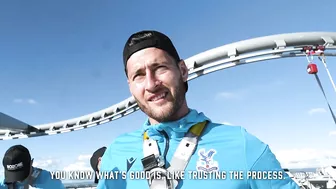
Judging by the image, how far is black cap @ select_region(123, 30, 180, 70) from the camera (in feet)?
8.54

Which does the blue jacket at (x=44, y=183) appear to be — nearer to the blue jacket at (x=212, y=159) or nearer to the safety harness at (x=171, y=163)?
the blue jacket at (x=212, y=159)

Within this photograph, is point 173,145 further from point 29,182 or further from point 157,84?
point 29,182

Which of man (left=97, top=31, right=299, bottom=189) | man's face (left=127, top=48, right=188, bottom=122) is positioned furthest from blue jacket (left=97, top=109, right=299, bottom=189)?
man's face (left=127, top=48, right=188, bottom=122)

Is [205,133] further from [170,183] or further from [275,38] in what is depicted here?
[275,38]

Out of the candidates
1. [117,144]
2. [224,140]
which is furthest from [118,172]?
[224,140]

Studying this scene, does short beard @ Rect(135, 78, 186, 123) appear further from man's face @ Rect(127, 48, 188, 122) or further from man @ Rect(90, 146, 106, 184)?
man @ Rect(90, 146, 106, 184)

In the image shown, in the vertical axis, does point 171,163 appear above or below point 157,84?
below

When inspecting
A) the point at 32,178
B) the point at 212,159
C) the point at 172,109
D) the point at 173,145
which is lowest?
the point at 212,159

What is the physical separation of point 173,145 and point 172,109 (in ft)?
1.13

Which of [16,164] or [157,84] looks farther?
[16,164]

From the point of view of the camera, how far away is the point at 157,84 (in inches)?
95.3

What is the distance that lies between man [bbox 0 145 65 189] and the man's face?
4.59 metres

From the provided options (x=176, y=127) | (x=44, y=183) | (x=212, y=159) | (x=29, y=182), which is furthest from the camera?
(x=44, y=183)

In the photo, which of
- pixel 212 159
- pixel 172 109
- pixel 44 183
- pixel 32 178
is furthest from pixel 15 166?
pixel 212 159
